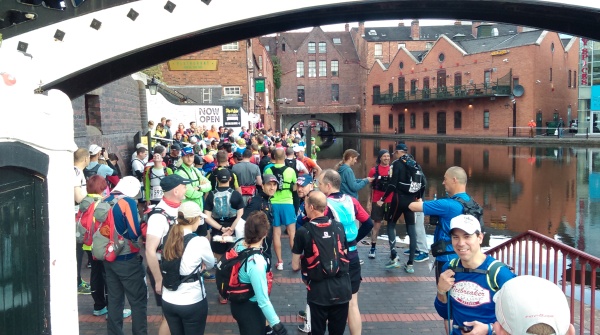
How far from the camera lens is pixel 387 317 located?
579cm

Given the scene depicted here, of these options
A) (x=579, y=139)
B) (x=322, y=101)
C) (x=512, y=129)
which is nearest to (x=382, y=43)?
(x=322, y=101)

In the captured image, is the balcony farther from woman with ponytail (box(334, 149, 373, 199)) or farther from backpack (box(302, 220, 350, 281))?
backpack (box(302, 220, 350, 281))

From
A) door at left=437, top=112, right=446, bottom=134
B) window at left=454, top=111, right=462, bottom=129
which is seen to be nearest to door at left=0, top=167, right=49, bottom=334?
window at left=454, top=111, right=462, bottom=129

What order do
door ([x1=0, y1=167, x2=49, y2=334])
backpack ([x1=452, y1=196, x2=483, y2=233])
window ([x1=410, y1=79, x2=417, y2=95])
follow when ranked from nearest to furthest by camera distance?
door ([x1=0, y1=167, x2=49, y2=334]) < backpack ([x1=452, y1=196, x2=483, y2=233]) < window ([x1=410, y1=79, x2=417, y2=95])

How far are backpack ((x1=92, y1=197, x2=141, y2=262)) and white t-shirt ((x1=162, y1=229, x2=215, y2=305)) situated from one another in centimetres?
81

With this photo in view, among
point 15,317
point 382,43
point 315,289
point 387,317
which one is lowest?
point 387,317

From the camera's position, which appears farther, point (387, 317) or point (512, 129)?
point (512, 129)

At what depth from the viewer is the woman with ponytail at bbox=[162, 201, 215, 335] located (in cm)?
390

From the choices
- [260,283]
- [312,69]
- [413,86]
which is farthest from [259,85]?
[312,69]

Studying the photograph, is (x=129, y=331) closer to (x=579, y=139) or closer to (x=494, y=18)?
(x=494, y=18)

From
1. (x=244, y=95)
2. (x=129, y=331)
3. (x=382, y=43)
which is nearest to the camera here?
(x=129, y=331)

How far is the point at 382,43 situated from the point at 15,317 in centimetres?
6972

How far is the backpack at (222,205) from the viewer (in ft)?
20.8

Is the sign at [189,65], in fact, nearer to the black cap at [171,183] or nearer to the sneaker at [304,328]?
the black cap at [171,183]
